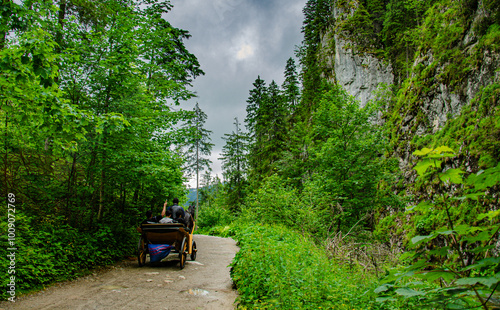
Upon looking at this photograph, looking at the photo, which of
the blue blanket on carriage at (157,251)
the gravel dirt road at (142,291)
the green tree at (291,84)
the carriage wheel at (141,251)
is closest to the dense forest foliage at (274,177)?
the gravel dirt road at (142,291)

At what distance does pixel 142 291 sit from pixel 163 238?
6.99 feet

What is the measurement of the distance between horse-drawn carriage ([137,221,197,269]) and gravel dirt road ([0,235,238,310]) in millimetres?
403

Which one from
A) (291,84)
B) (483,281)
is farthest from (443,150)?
(291,84)

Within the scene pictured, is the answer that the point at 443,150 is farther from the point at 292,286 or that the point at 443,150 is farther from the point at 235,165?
the point at 235,165

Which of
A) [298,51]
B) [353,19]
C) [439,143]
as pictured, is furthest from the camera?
[298,51]

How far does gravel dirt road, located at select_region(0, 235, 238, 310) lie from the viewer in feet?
14.6

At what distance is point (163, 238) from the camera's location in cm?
727

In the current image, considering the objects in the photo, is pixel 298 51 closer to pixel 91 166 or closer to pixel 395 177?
pixel 395 177

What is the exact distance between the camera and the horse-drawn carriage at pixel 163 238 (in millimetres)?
7074

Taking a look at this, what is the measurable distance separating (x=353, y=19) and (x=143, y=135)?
1063 inches

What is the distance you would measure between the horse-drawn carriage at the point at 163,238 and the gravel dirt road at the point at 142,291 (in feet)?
1.32

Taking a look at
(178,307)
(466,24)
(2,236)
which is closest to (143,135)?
(2,236)

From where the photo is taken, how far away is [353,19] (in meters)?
27.5

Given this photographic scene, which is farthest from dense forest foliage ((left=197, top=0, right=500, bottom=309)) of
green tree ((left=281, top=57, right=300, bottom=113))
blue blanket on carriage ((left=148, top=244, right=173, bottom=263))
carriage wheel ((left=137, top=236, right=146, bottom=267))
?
green tree ((left=281, top=57, right=300, bottom=113))
